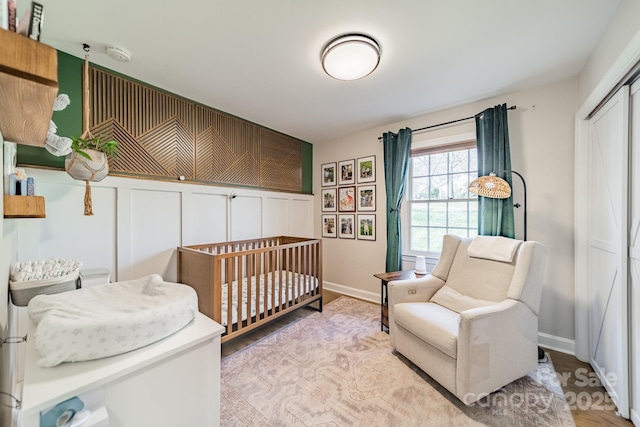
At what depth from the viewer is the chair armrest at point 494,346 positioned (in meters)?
1.47

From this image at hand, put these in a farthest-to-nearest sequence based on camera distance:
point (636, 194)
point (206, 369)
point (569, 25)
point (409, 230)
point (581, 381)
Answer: point (409, 230)
point (581, 381)
point (569, 25)
point (636, 194)
point (206, 369)

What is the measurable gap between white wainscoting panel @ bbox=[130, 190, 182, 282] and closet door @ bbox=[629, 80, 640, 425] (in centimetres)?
342

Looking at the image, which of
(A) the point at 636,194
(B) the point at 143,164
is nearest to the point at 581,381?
(A) the point at 636,194

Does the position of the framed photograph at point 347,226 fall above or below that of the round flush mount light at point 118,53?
below

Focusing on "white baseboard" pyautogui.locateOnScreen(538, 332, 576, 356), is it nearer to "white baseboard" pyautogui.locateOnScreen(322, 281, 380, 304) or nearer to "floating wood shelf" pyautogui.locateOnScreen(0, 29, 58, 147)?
"white baseboard" pyautogui.locateOnScreen(322, 281, 380, 304)

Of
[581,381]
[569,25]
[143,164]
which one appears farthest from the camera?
[143,164]

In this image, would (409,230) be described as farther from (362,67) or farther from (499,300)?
(362,67)

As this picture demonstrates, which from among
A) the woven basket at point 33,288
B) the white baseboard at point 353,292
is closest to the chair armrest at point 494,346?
the white baseboard at point 353,292

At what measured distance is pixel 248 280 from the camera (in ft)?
7.22

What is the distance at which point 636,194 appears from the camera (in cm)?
142

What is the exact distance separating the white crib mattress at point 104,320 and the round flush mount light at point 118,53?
1.74 m

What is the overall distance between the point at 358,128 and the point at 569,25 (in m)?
2.15

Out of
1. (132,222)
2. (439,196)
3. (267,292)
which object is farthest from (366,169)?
(132,222)

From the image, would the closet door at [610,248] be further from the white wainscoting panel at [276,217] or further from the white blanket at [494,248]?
the white wainscoting panel at [276,217]
